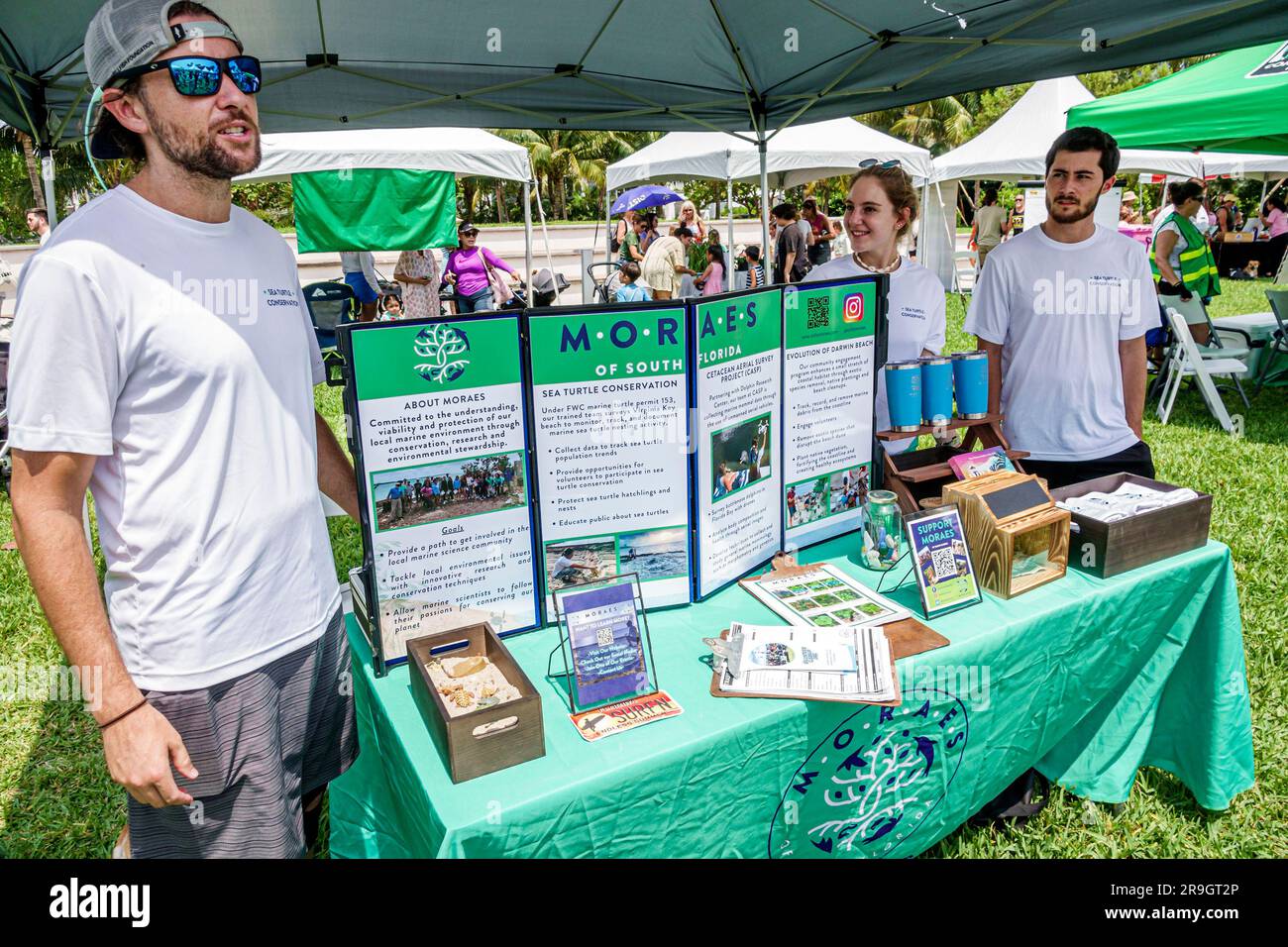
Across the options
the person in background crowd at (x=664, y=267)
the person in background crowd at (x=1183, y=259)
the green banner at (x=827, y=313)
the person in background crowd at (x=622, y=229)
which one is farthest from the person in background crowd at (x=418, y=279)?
the green banner at (x=827, y=313)

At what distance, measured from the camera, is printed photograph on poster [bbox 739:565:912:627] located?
1.84 m

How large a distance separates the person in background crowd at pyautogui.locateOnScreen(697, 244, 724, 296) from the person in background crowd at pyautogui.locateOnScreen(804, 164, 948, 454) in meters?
8.27

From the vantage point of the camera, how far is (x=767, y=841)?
1.63 meters

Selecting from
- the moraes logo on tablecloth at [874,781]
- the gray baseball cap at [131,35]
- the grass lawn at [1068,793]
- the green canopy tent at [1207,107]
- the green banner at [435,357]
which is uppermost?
the green canopy tent at [1207,107]

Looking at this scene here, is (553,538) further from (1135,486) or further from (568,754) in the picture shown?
(1135,486)

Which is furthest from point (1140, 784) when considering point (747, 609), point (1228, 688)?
point (747, 609)

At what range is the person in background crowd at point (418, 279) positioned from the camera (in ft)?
31.1

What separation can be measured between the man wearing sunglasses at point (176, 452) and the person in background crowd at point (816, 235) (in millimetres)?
11589

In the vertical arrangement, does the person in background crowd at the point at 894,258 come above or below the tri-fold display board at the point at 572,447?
above

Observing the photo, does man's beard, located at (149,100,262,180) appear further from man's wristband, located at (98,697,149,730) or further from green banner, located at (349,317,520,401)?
man's wristband, located at (98,697,149,730)

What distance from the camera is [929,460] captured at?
236 centimetres

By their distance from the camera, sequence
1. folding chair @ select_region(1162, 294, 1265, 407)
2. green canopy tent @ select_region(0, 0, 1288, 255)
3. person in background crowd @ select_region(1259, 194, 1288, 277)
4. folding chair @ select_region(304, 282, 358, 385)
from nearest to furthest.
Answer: green canopy tent @ select_region(0, 0, 1288, 255)
folding chair @ select_region(1162, 294, 1265, 407)
folding chair @ select_region(304, 282, 358, 385)
person in background crowd @ select_region(1259, 194, 1288, 277)

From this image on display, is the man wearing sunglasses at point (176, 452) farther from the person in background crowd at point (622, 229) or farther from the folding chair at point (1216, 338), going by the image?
the person in background crowd at point (622, 229)

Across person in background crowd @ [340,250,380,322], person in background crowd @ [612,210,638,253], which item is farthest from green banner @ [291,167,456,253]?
person in background crowd @ [612,210,638,253]
